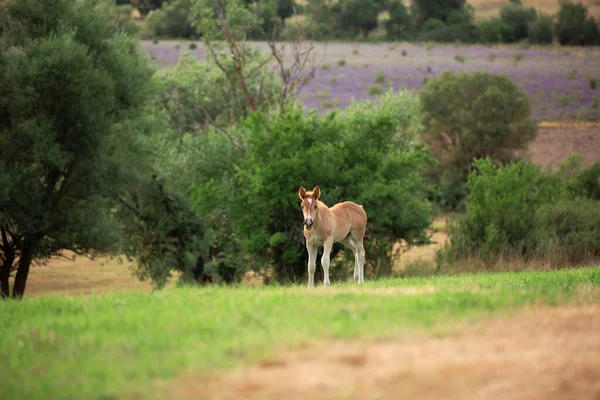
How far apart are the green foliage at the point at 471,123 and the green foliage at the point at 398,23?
33.5 metres

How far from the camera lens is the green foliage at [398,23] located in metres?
94.4

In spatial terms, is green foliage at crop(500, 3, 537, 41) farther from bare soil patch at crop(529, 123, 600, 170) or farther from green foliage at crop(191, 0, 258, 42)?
green foliage at crop(191, 0, 258, 42)

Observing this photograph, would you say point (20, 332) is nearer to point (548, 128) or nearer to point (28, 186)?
point (28, 186)

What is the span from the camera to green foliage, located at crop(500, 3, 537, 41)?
293ft

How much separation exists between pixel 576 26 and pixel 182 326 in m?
79.7

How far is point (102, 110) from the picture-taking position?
26844 mm

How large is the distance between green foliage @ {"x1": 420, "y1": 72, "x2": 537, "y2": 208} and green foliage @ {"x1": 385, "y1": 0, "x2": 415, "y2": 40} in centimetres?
3354

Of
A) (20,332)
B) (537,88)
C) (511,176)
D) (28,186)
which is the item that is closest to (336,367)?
(20,332)

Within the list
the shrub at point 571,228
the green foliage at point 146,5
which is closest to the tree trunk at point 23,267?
the shrub at point 571,228

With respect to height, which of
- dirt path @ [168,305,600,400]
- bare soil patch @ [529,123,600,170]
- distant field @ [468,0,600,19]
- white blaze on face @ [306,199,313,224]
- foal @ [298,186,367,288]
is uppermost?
distant field @ [468,0,600,19]

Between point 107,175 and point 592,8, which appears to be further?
point 592,8

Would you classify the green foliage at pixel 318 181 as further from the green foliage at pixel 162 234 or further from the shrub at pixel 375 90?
the shrub at pixel 375 90

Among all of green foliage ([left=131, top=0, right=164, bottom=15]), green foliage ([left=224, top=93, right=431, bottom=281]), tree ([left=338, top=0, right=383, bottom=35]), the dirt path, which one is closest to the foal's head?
the dirt path

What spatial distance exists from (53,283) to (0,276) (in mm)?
12297
